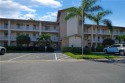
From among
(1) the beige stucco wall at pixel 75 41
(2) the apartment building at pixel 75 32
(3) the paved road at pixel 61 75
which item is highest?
(2) the apartment building at pixel 75 32

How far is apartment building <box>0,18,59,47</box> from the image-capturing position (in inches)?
2116

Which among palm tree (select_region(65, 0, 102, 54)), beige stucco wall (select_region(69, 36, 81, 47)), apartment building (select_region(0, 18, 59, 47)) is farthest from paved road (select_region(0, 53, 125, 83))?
apartment building (select_region(0, 18, 59, 47))

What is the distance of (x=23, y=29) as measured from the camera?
54.8m

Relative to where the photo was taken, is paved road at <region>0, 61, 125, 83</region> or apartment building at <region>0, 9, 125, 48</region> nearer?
paved road at <region>0, 61, 125, 83</region>

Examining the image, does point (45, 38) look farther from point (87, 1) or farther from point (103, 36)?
point (103, 36)

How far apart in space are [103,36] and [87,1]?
1209 inches

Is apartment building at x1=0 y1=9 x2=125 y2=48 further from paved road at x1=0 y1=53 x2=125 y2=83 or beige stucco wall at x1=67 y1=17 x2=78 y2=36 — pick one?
paved road at x1=0 y1=53 x2=125 y2=83

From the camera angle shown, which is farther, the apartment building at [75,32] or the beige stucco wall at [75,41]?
the apartment building at [75,32]

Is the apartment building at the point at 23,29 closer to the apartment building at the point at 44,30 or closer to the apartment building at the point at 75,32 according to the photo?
the apartment building at the point at 44,30

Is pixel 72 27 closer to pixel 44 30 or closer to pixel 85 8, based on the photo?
pixel 44 30

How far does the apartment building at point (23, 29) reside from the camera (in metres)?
53.8

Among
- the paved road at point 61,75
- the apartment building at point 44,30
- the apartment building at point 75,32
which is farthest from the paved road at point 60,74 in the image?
the apartment building at point 44,30

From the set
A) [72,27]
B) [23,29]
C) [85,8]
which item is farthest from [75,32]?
[85,8]

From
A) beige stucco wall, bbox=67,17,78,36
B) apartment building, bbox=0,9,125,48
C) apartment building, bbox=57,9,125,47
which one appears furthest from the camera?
apartment building, bbox=0,9,125,48
